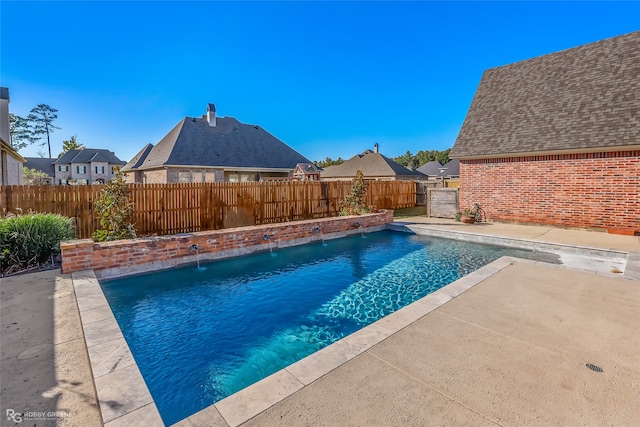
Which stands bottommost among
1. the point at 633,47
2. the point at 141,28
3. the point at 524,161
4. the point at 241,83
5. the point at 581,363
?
the point at 581,363

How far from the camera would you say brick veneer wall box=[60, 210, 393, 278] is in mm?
5789

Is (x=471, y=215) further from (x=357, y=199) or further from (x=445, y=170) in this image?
(x=445, y=170)

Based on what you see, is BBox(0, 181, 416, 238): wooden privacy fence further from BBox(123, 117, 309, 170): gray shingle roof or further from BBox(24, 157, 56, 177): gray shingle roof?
BBox(24, 157, 56, 177): gray shingle roof

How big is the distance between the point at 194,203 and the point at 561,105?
13.9 m

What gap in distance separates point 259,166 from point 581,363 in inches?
886

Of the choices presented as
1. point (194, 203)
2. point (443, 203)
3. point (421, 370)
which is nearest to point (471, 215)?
point (443, 203)

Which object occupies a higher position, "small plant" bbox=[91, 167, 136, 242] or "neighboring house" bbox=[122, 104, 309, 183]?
"neighboring house" bbox=[122, 104, 309, 183]

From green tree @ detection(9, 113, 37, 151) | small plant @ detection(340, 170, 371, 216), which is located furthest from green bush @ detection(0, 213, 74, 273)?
green tree @ detection(9, 113, 37, 151)

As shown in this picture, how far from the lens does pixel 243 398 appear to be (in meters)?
2.35

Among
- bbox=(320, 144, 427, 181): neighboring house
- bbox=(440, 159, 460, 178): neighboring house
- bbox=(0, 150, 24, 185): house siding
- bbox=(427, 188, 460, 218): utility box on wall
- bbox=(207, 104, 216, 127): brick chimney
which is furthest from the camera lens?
bbox=(440, 159, 460, 178): neighboring house

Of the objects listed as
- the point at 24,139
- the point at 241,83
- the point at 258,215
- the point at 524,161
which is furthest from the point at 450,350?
the point at 24,139

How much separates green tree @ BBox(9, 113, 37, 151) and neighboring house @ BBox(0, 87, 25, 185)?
137 ft

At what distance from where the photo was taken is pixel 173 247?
7.00 m

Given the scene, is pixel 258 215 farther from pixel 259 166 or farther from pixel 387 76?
pixel 387 76
